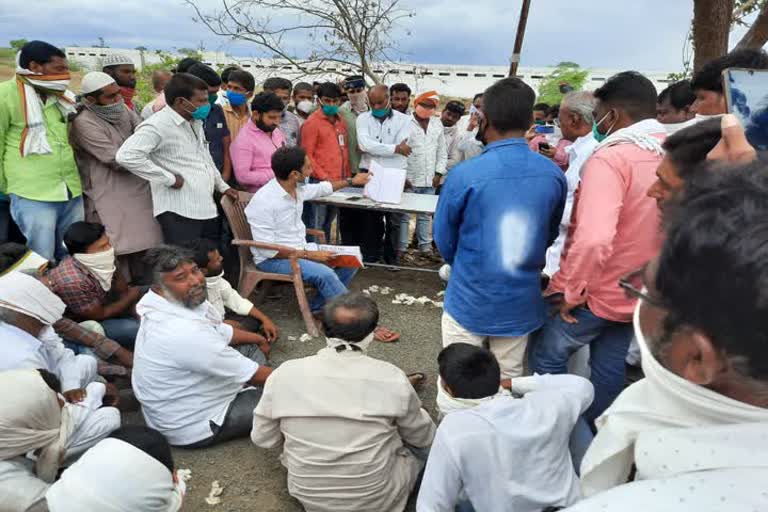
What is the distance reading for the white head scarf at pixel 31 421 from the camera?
6.17 feet

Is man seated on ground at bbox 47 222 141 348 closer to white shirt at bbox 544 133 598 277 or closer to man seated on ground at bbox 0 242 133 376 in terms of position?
man seated on ground at bbox 0 242 133 376

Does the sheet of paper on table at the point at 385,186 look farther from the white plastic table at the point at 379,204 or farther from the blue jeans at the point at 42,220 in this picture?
the blue jeans at the point at 42,220

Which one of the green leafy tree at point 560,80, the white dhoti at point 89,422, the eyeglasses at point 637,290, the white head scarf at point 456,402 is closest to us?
the eyeglasses at point 637,290

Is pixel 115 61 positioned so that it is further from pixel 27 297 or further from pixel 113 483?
pixel 113 483

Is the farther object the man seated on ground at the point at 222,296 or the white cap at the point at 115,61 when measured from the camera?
the white cap at the point at 115,61

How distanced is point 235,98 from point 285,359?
2.78 meters

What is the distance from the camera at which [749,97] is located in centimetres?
163

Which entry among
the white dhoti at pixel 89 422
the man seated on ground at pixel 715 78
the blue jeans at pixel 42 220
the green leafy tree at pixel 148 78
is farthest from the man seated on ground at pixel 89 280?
the green leafy tree at pixel 148 78

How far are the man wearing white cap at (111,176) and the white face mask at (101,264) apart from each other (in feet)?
1.81

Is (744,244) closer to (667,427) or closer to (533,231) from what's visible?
(667,427)

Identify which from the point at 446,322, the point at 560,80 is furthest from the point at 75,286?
the point at 560,80

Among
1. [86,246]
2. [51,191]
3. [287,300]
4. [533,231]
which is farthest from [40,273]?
[533,231]

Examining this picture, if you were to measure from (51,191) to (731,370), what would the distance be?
13.3 ft

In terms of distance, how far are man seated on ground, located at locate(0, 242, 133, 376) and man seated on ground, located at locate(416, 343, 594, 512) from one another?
2.28 metres
